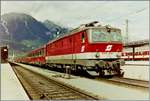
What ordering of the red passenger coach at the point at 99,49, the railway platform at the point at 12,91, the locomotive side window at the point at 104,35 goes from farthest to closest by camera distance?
the locomotive side window at the point at 104,35 < the red passenger coach at the point at 99,49 < the railway platform at the point at 12,91

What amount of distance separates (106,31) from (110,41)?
654mm

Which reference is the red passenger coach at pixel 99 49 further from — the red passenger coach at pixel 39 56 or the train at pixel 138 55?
the train at pixel 138 55

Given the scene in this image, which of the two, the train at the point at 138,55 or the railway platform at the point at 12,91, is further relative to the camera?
the train at the point at 138,55

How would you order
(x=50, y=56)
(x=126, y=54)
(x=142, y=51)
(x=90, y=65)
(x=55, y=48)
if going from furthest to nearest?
1. (x=126, y=54)
2. (x=142, y=51)
3. (x=50, y=56)
4. (x=55, y=48)
5. (x=90, y=65)

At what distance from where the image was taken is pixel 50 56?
3042 centimetres

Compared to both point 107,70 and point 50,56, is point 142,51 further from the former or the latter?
point 107,70

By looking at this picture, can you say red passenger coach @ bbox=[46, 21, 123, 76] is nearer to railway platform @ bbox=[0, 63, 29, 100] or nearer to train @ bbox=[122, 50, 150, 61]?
railway platform @ bbox=[0, 63, 29, 100]

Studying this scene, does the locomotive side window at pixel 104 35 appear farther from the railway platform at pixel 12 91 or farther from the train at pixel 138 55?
the train at pixel 138 55

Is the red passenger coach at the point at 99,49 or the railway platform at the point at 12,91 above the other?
the red passenger coach at the point at 99,49

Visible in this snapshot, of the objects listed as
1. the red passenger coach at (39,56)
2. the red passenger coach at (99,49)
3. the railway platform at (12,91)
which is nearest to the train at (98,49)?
the red passenger coach at (99,49)

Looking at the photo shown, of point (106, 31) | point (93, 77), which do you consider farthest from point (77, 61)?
point (106, 31)

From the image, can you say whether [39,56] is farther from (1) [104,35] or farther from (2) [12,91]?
(2) [12,91]

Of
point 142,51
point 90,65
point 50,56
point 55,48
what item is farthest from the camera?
point 142,51

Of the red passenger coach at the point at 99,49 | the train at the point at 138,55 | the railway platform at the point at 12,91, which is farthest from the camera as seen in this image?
the train at the point at 138,55
